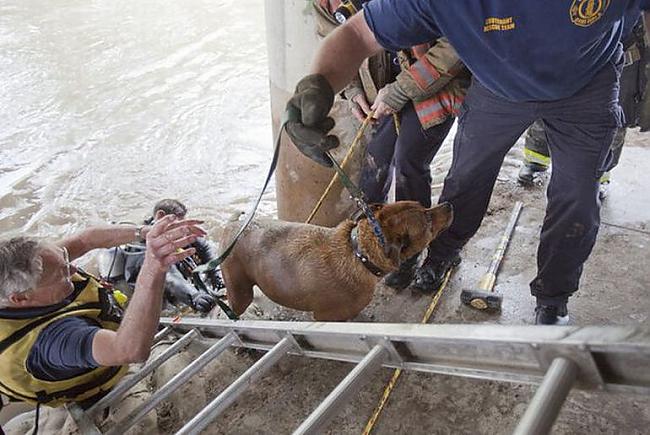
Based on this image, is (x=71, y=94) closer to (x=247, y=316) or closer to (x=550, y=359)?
(x=247, y=316)

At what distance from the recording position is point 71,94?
824 centimetres

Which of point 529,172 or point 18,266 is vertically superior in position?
point 18,266

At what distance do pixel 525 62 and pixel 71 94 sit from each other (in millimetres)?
7734

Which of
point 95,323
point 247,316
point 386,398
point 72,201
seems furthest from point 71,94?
point 386,398

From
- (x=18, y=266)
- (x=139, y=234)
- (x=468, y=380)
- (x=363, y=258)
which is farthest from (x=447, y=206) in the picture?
(x=18, y=266)

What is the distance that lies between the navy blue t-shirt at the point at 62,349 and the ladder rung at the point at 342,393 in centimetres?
116

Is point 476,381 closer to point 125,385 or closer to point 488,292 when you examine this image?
point 488,292

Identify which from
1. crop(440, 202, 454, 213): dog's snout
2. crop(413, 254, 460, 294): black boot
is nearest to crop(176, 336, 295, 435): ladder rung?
crop(440, 202, 454, 213): dog's snout

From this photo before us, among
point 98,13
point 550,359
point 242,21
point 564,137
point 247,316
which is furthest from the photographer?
point 98,13

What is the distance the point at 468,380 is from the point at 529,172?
229 cm

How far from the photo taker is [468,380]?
8.75 feet

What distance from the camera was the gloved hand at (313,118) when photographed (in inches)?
86.4

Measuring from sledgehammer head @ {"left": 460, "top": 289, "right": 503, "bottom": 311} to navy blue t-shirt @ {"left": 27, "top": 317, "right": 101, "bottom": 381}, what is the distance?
2.02 m

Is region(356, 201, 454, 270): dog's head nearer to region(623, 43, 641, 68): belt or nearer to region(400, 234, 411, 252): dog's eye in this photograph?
region(400, 234, 411, 252): dog's eye
